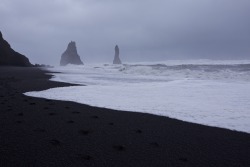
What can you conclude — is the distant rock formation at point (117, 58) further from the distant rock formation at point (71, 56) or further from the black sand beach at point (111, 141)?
the black sand beach at point (111, 141)

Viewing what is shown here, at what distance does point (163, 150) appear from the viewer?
4.30m

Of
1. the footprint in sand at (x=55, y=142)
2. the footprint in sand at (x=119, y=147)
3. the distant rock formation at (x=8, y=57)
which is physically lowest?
the footprint in sand at (x=119, y=147)

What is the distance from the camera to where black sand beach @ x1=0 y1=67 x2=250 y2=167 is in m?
3.71

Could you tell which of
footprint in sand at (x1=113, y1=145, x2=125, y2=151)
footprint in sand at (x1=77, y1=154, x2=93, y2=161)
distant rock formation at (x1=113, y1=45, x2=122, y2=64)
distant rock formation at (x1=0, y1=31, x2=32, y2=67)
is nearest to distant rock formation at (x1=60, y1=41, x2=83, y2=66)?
distant rock formation at (x1=113, y1=45, x2=122, y2=64)

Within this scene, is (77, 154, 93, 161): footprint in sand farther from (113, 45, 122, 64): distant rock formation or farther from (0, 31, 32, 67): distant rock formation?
(113, 45, 122, 64): distant rock formation

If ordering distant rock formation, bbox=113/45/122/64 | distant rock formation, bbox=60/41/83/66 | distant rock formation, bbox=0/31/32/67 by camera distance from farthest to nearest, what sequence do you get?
distant rock formation, bbox=113/45/122/64 → distant rock formation, bbox=60/41/83/66 → distant rock formation, bbox=0/31/32/67

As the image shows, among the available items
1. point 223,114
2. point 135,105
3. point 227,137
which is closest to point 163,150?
point 227,137

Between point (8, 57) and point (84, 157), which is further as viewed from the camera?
point (8, 57)

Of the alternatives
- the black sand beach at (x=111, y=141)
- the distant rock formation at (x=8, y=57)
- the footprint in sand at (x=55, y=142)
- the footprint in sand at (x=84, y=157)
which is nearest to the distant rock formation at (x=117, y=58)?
the distant rock formation at (x=8, y=57)

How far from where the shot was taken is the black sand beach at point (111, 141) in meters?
3.71

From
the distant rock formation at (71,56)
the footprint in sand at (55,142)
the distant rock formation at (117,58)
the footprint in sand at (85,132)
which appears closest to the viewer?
the footprint in sand at (55,142)

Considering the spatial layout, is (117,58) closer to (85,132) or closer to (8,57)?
(8,57)

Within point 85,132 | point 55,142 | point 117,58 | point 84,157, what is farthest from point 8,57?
point 117,58

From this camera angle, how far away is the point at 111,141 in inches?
182
